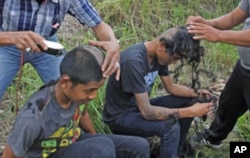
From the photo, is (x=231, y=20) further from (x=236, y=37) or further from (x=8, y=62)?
(x=8, y=62)

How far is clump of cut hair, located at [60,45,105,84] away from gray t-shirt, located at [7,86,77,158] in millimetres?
178

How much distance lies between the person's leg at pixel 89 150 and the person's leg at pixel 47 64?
0.52m

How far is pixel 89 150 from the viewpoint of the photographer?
2.79 m

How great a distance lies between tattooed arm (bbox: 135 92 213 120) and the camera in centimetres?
331

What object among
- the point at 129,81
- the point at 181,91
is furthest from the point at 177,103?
the point at 129,81

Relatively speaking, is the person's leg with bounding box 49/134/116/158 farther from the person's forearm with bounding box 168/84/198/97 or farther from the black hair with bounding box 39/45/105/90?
the person's forearm with bounding box 168/84/198/97

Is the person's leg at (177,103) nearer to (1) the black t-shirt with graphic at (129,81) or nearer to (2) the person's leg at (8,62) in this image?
(1) the black t-shirt with graphic at (129,81)

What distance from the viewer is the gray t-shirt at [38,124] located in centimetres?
256

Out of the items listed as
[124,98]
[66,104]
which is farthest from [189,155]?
[66,104]

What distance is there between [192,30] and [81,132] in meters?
0.79

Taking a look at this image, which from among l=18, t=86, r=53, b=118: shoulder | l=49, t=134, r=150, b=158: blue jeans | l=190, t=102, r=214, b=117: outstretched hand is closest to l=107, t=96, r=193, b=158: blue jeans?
l=190, t=102, r=214, b=117: outstretched hand

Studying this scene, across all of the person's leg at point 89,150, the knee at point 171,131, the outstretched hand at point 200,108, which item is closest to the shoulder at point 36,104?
the person's leg at point 89,150

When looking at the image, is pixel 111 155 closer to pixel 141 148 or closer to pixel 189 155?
pixel 141 148

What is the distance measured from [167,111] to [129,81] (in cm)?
33
